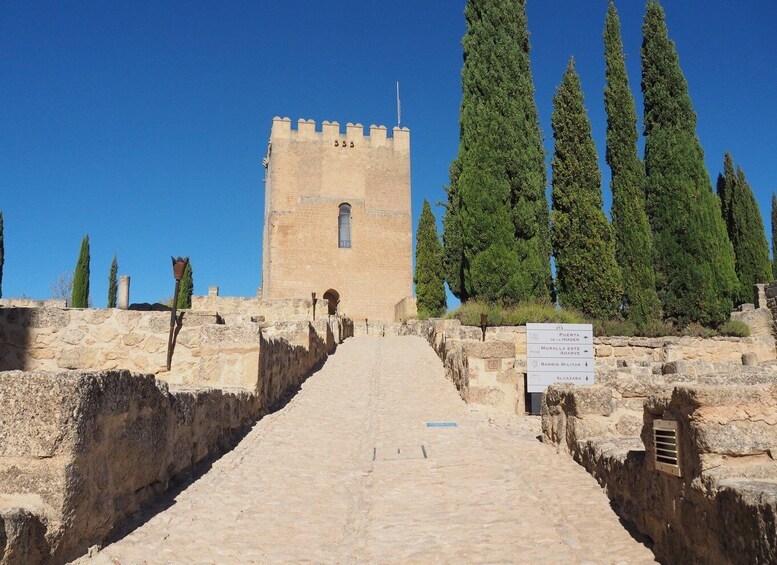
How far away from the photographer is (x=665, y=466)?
3.55 metres

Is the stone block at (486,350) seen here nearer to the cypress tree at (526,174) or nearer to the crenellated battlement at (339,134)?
the cypress tree at (526,174)

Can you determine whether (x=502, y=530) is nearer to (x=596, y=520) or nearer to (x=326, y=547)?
(x=596, y=520)

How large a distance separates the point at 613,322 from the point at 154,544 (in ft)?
54.7

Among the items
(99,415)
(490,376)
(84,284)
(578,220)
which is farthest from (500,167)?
(84,284)

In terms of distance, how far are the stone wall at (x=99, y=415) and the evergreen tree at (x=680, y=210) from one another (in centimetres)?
1567

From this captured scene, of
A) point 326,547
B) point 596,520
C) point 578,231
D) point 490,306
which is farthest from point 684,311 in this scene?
point 326,547

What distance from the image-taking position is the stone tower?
36344 millimetres

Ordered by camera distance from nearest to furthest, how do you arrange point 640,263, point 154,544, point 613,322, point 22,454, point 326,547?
1. point 22,454
2. point 154,544
3. point 326,547
4. point 613,322
5. point 640,263

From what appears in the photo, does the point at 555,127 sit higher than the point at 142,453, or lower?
higher

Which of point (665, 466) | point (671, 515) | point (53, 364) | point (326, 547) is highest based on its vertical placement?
point (53, 364)

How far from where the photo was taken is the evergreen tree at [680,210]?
19156 mm

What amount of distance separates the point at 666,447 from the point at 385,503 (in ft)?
6.80

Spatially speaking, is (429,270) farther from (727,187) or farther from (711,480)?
(711,480)

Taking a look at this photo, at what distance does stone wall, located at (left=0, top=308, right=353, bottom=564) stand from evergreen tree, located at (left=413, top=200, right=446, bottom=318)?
73.2 ft
